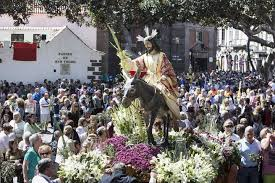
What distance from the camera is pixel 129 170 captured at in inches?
407

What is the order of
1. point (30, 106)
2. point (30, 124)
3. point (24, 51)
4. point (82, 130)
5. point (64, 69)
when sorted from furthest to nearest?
point (64, 69) < point (24, 51) < point (30, 106) < point (30, 124) < point (82, 130)

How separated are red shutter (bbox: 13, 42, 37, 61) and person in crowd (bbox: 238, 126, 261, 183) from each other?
25.3m

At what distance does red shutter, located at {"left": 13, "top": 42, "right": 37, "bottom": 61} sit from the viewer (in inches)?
1409

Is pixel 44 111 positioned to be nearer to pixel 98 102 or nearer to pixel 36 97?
pixel 98 102

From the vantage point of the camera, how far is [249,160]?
11859 mm

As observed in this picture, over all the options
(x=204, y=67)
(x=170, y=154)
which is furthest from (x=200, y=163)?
(x=204, y=67)

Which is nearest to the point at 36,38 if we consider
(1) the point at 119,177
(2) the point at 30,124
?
(2) the point at 30,124

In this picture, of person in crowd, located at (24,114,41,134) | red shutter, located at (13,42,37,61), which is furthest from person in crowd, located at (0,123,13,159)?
red shutter, located at (13,42,37,61)

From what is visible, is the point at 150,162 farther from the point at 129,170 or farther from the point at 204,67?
the point at 204,67

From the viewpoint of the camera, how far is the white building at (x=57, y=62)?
36.3 metres

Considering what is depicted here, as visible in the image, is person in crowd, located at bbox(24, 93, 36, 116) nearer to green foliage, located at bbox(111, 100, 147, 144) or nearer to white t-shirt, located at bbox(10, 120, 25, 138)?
white t-shirt, located at bbox(10, 120, 25, 138)

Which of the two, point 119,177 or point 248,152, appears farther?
point 248,152

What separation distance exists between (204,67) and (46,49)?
26.4 meters

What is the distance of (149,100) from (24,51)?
84.8 feet
